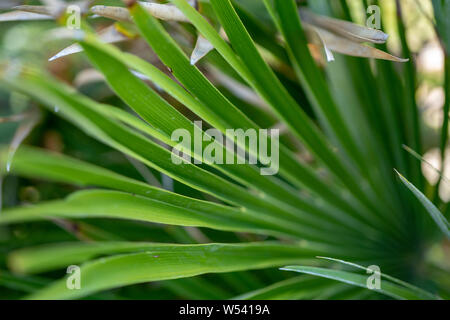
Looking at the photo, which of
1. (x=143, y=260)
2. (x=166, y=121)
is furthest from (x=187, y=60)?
(x=143, y=260)

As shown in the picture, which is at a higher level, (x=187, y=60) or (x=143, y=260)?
(x=187, y=60)

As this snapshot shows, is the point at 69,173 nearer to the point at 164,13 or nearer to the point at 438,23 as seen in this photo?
the point at 164,13

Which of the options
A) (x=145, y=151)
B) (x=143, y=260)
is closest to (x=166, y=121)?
(x=145, y=151)

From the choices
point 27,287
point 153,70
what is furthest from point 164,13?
point 27,287

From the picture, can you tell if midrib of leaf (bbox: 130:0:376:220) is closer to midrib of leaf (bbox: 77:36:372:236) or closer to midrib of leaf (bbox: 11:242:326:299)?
midrib of leaf (bbox: 77:36:372:236)

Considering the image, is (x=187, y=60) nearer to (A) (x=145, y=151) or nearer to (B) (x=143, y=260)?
(A) (x=145, y=151)

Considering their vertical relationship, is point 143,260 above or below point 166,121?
below

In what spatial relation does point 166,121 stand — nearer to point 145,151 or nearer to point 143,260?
point 145,151

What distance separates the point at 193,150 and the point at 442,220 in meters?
0.31

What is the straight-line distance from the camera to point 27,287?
66 cm

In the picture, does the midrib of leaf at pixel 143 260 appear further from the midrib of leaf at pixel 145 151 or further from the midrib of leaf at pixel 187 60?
the midrib of leaf at pixel 187 60

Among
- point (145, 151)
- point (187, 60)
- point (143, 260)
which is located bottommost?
point (143, 260)
